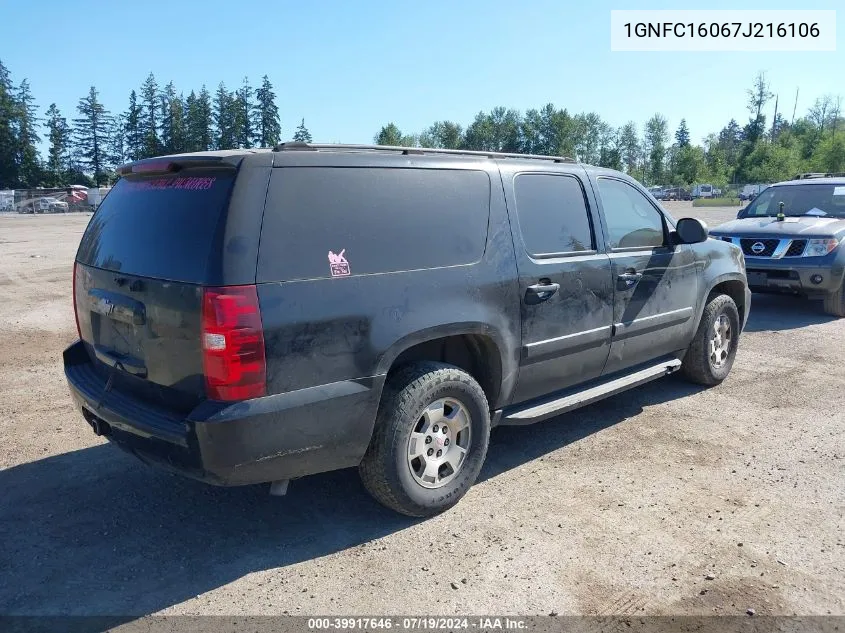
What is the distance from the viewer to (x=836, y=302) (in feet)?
29.6

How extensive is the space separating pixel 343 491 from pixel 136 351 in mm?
1484

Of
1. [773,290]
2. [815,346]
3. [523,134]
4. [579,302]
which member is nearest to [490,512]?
[579,302]

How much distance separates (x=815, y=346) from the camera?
294 inches

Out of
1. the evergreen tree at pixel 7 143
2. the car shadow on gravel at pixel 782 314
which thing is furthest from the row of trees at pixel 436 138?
the car shadow on gravel at pixel 782 314

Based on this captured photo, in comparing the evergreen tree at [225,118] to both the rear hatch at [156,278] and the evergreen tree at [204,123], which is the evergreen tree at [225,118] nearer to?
the evergreen tree at [204,123]

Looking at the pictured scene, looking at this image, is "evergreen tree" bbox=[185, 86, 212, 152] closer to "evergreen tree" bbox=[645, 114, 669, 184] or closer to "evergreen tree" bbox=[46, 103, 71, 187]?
"evergreen tree" bbox=[46, 103, 71, 187]

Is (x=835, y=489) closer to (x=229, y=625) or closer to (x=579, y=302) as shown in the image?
(x=579, y=302)

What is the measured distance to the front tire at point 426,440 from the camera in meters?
3.41

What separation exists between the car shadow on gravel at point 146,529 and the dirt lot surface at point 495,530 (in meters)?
0.01

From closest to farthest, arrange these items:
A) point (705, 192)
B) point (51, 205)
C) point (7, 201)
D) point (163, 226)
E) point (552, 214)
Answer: point (163, 226) < point (552, 214) < point (7, 201) < point (51, 205) < point (705, 192)

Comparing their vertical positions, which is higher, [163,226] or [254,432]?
[163,226]

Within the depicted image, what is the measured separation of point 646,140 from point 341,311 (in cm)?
12969

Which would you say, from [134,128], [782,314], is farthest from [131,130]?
[782,314]

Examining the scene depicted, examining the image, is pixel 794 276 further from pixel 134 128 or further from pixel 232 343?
pixel 134 128
